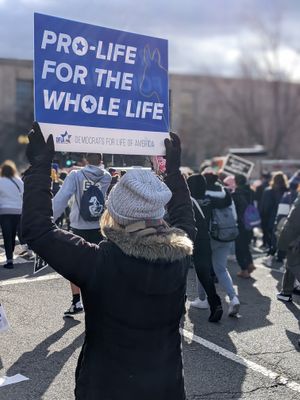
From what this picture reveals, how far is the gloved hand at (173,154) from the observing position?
290 centimetres

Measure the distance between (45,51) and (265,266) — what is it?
26.1 feet

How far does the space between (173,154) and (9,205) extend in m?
6.18

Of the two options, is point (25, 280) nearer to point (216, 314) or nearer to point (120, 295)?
point (216, 314)

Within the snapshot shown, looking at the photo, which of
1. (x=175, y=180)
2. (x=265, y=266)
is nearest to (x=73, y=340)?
(x=175, y=180)

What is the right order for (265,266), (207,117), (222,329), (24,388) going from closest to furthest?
(24,388)
(222,329)
(265,266)
(207,117)

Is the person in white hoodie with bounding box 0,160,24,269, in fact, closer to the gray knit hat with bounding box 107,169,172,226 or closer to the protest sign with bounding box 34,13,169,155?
the protest sign with bounding box 34,13,169,155

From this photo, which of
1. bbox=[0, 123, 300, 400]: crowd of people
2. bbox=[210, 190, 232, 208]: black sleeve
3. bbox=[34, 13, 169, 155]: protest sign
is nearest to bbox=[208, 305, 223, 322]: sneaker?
bbox=[210, 190, 232, 208]: black sleeve

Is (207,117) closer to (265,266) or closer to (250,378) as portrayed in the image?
(265,266)

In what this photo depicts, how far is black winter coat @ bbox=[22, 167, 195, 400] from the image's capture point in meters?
2.19

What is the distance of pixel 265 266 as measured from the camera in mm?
10242

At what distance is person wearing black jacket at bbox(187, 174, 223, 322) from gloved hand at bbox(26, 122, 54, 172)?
3903 millimetres

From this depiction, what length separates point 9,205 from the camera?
871 cm

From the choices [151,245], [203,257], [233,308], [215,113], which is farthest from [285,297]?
[215,113]

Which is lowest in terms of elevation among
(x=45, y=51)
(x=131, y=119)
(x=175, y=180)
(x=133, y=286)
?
(x=133, y=286)
